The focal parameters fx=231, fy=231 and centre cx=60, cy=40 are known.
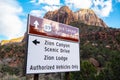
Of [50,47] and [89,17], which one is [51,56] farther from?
[89,17]

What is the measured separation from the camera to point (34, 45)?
6.25 metres

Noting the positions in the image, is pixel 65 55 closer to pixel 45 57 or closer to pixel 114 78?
pixel 45 57

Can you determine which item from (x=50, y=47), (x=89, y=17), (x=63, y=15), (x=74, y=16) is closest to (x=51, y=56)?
(x=50, y=47)

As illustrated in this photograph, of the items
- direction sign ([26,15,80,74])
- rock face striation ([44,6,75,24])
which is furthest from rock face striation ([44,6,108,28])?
direction sign ([26,15,80,74])

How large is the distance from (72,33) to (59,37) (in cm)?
83

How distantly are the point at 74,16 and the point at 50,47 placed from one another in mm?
105777

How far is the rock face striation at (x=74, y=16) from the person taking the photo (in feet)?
351

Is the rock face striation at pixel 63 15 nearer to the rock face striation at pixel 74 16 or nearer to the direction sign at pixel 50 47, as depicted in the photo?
the rock face striation at pixel 74 16

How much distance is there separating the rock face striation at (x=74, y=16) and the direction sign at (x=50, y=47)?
93.2m

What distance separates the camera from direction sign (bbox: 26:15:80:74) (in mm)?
6191

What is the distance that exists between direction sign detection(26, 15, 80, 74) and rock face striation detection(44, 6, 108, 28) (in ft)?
306

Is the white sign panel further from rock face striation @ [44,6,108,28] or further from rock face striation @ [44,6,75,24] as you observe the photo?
rock face striation @ [44,6,75,24]

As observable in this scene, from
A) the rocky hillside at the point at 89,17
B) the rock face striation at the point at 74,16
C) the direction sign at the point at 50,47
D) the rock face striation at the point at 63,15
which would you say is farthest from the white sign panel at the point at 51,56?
the rocky hillside at the point at 89,17

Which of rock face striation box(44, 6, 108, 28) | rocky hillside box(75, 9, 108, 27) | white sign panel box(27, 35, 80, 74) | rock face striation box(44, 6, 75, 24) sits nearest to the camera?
white sign panel box(27, 35, 80, 74)
